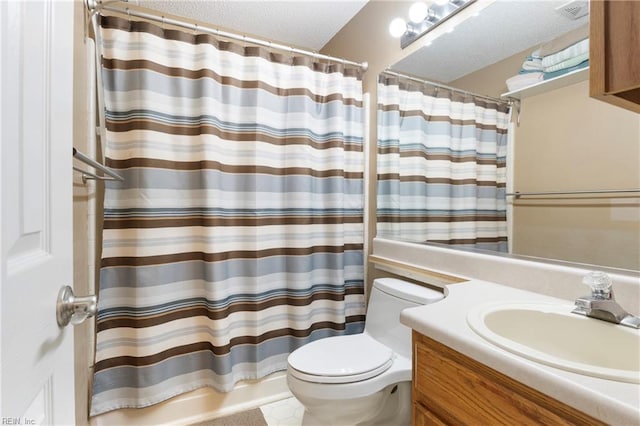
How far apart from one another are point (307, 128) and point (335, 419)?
4.78 feet

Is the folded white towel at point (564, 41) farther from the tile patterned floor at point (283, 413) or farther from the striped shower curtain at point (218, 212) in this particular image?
the tile patterned floor at point (283, 413)

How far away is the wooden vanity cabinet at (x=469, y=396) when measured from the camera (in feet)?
1.89

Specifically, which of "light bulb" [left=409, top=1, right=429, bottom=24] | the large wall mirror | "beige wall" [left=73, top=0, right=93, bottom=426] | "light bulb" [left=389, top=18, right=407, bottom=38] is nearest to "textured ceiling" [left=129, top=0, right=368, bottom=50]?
"light bulb" [left=389, top=18, right=407, bottom=38]

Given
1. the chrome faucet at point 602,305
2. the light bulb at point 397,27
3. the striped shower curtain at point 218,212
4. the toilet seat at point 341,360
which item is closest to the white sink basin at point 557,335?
the chrome faucet at point 602,305

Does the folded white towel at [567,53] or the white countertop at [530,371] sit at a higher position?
the folded white towel at [567,53]

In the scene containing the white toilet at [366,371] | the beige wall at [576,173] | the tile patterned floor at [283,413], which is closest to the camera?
the beige wall at [576,173]

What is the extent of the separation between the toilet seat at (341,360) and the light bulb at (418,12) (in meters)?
1.66

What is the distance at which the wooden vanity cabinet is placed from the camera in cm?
57

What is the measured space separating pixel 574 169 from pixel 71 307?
145 centimetres

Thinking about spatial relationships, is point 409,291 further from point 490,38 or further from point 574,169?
point 490,38

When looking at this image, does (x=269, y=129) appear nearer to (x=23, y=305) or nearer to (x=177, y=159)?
(x=177, y=159)

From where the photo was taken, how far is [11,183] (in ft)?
1.25

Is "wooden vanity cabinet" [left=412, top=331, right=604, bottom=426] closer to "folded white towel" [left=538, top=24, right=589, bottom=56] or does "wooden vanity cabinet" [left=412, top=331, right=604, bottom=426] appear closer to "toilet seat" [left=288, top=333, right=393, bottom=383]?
"toilet seat" [left=288, top=333, right=393, bottom=383]

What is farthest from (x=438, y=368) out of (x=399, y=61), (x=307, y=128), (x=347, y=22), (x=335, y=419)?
(x=347, y=22)
